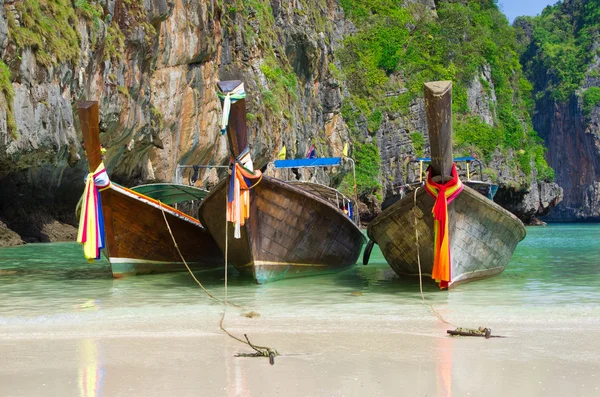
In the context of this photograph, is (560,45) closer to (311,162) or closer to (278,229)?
(311,162)

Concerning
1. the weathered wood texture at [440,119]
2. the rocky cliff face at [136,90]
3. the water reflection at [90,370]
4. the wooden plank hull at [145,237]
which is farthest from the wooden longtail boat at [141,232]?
the water reflection at [90,370]

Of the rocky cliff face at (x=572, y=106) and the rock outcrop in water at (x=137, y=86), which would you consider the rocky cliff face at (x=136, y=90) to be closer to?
the rock outcrop in water at (x=137, y=86)

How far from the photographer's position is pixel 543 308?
8492mm

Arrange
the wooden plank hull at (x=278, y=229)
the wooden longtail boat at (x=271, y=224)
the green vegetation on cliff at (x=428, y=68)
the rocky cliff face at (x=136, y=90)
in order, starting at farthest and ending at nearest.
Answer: the green vegetation on cliff at (x=428, y=68) → the rocky cliff face at (x=136, y=90) → the wooden plank hull at (x=278, y=229) → the wooden longtail boat at (x=271, y=224)

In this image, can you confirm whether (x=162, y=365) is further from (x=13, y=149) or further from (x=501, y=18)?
(x=501, y=18)

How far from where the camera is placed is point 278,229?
11.5 meters

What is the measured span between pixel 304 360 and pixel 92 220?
634 centimetres

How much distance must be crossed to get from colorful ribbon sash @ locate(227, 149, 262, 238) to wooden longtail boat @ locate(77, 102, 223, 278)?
2.27m

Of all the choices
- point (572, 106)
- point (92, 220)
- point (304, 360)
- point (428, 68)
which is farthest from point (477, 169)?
point (304, 360)

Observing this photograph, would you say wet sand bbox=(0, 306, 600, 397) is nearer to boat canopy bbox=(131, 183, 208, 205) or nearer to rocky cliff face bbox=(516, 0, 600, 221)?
boat canopy bbox=(131, 183, 208, 205)

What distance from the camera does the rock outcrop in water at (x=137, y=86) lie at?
674 inches

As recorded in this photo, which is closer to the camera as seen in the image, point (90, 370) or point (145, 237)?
point (90, 370)

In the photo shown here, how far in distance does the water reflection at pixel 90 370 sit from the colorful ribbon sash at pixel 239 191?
427 centimetres

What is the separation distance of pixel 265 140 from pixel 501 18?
43.4 m
